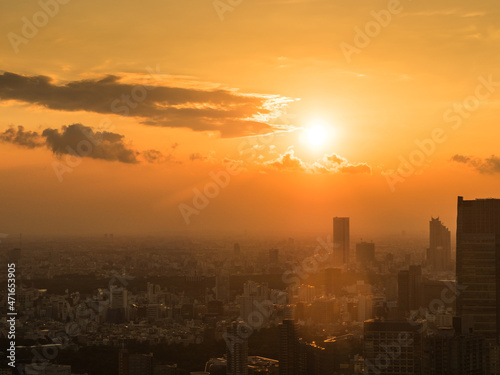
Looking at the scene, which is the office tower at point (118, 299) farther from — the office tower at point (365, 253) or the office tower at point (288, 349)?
the office tower at point (365, 253)

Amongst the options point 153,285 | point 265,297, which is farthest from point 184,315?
point 153,285

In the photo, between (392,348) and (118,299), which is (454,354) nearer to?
(392,348)

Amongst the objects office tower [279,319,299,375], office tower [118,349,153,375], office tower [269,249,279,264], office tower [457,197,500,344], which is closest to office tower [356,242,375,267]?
office tower [269,249,279,264]

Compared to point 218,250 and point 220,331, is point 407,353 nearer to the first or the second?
point 220,331

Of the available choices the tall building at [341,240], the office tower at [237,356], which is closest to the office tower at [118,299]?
the office tower at [237,356]

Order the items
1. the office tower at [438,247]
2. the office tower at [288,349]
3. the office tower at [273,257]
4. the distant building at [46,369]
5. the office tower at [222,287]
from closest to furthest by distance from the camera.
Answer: the distant building at [46,369] < the office tower at [288,349] < the office tower at [222,287] < the office tower at [438,247] < the office tower at [273,257]

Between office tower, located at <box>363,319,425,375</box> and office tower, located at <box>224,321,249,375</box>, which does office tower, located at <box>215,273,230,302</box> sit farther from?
office tower, located at <box>363,319,425,375</box>
